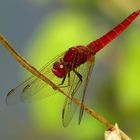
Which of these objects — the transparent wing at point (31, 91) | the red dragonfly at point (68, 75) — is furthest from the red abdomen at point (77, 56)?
the transparent wing at point (31, 91)

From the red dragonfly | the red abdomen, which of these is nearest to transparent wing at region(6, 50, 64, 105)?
the red dragonfly

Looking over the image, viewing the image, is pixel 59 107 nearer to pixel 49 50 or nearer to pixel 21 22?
pixel 49 50

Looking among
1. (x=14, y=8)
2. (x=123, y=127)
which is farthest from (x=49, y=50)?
(x=14, y=8)

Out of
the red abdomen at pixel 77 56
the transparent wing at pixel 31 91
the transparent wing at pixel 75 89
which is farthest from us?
the red abdomen at pixel 77 56

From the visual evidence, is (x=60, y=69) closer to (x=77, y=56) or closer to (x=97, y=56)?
(x=77, y=56)

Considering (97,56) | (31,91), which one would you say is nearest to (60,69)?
(31,91)

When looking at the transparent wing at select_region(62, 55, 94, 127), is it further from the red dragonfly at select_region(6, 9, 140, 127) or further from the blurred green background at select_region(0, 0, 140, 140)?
the blurred green background at select_region(0, 0, 140, 140)

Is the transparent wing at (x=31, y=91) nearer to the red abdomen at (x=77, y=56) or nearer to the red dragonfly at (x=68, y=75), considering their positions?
the red dragonfly at (x=68, y=75)

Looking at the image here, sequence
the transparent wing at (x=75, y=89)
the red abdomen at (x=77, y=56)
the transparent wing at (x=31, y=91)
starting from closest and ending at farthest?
the transparent wing at (x=75, y=89) < the transparent wing at (x=31, y=91) < the red abdomen at (x=77, y=56)
